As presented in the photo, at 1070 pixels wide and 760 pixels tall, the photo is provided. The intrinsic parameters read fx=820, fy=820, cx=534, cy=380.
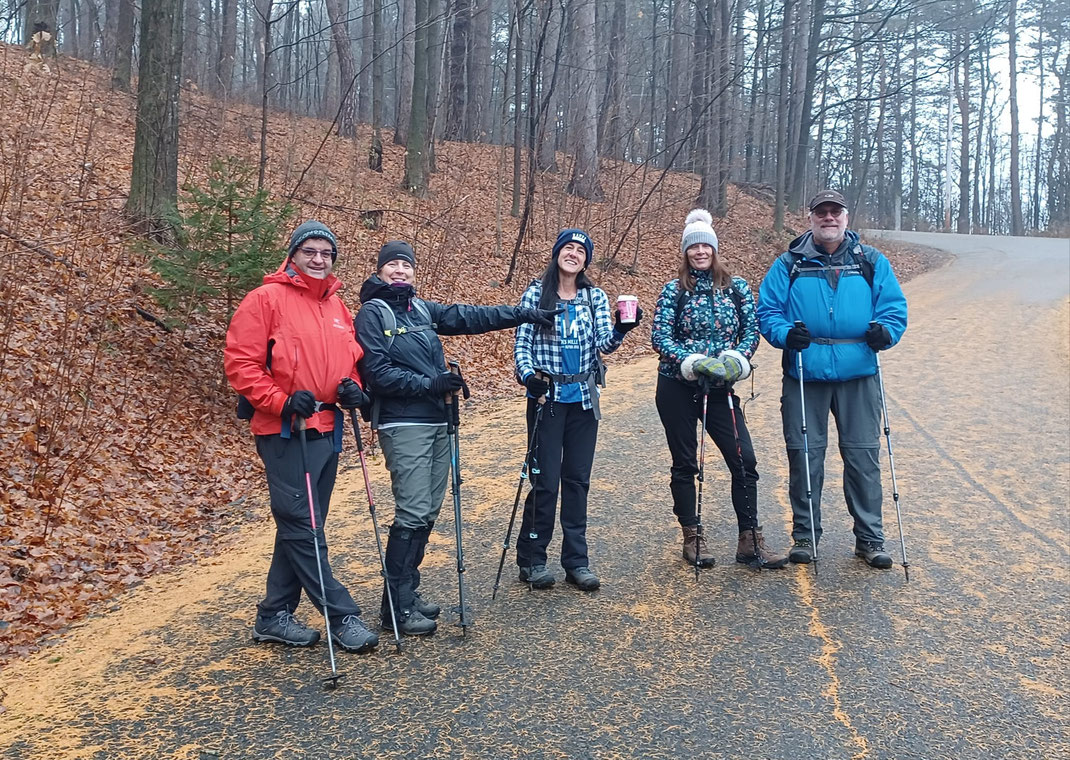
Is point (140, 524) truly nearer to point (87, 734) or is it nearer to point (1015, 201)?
point (87, 734)

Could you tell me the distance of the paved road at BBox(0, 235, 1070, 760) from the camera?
3.55 meters

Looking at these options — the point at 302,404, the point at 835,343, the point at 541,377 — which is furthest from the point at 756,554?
the point at 302,404

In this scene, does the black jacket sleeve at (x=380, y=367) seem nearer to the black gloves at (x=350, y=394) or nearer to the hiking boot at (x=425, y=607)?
the black gloves at (x=350, y=394)

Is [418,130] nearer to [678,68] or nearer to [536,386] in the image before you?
[678,68]

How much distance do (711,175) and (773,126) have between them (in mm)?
18853

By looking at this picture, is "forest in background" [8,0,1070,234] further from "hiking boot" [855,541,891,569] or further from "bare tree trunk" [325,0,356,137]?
"hiking boot" [855,541,891,569]

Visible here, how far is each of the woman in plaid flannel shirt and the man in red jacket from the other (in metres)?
1.17

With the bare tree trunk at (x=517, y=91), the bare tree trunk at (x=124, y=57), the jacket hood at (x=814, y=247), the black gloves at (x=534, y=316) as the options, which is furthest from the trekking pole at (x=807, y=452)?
the bare tree trunk at (x=124, y=57)

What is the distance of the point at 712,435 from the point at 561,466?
3.50 feet

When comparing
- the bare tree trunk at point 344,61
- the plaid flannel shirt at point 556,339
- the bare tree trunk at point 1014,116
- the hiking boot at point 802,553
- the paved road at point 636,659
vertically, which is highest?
the bare tree trunk at point 1014,116

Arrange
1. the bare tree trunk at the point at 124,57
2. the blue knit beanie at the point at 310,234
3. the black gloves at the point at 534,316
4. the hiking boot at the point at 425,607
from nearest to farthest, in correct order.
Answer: the blue knit beanie at the point at 310,234
the hiking boot at the point at 425,607
the black gloves at the point at 534,316
the bare tree trunk at the point at 124,57

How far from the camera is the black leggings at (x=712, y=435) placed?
17.5 feet

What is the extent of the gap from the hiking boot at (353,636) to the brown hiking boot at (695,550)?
2.19 metres

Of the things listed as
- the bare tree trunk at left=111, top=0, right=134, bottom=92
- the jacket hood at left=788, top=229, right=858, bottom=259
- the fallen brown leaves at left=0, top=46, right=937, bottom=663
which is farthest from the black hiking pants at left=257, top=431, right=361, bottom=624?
the bare tree trunk at left=111, top=0, right=134, bottom=92
